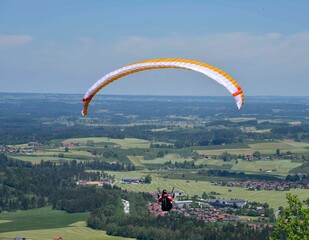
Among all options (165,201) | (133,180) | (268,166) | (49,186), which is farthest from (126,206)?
(165,201)

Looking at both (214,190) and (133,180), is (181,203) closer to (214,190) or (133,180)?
(214,190)

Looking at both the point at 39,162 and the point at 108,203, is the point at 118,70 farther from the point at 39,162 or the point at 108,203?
the point at 39,162

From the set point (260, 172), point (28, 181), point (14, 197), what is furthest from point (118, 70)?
point (260, 172)

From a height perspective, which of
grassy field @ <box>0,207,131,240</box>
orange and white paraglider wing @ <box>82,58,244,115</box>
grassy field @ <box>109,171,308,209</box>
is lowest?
grassy field @ <box>0,207,131,240</box>

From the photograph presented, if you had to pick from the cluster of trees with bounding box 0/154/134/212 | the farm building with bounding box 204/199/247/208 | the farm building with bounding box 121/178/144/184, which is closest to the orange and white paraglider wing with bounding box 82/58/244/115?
the cluster of trees with bounding box 0/154/134/212

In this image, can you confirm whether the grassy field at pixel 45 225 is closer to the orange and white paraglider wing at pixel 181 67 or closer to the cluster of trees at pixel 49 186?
the cluster of trees at pixel 49 186

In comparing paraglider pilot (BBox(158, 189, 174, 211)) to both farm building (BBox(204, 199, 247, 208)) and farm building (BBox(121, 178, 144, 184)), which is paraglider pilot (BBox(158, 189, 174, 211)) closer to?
farm building (BBox(204, 199, 247, 208))

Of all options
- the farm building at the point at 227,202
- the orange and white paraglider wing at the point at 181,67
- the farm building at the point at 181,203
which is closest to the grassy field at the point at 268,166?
the farm building at the point at 227,202
